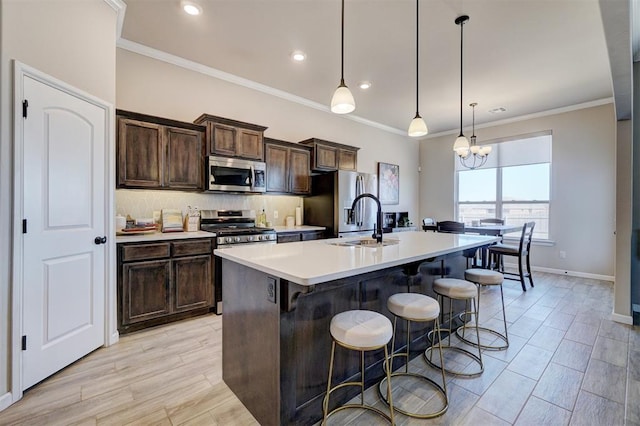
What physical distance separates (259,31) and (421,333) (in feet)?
11.0

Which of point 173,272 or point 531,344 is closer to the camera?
point 531,344

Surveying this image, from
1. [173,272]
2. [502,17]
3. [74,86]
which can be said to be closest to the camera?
[74,86]

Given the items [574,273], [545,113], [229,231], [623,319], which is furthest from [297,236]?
[545,113]

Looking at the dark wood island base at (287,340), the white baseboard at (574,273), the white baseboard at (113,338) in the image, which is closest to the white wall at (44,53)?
the white baseboard at (113,338)

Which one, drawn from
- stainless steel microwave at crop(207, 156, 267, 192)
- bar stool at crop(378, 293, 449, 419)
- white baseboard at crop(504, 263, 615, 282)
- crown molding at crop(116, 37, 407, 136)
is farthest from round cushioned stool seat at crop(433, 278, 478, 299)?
white baseboard at crop(504, 263, 615, 282)

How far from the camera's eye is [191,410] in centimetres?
173

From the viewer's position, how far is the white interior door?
1.95 metres

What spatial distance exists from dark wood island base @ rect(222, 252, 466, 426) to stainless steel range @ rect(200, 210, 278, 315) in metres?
1.39

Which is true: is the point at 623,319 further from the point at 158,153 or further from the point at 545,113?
the point at 158,153

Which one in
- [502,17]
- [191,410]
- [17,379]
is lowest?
[191,410]

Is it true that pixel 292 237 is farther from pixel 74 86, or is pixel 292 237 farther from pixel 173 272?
pixel 74 86

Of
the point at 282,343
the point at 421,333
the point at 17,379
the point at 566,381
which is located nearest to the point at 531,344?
the point at 566,381

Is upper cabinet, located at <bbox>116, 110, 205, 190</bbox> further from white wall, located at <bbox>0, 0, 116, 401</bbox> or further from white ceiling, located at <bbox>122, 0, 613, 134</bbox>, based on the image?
white ceiling, located at <bbox>122, 0, 613, 134</bbox>

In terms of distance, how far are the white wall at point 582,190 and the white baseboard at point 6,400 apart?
281 inches
